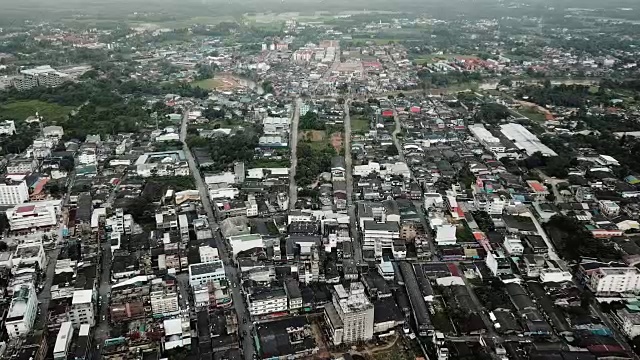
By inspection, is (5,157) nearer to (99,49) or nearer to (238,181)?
(238,181)

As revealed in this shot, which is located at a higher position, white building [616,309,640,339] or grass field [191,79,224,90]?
grass field [191,79,224,90]

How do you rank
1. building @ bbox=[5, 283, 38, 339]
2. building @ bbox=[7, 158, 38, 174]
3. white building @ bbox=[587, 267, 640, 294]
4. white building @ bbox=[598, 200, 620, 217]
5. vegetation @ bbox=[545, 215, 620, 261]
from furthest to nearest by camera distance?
building @ bbox=[7, 158, 38, 174] < white building @ bbox=[598, 200, 620, 217] < vegetation @ bbox=[545, 215, 620, 261] < white building @ bbox=[587, 267, 640, 294] < building @ bbox=[5, 283, 38, 339]

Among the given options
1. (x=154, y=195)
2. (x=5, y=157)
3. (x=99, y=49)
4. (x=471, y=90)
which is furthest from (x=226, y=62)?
(x=154, y=195)

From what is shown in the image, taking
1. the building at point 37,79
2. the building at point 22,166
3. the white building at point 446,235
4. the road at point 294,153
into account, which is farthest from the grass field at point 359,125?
the building at point 37,79

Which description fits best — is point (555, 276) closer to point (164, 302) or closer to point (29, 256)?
point (164, 302)

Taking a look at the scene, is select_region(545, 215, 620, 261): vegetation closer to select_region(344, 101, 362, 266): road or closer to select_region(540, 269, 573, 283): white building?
select_region(540, 269, 573, 283): white building

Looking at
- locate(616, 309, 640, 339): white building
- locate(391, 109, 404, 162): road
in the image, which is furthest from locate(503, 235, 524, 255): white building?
locate(391, 109, 404, 162): road

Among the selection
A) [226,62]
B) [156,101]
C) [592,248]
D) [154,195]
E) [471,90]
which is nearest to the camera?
[592,248]
